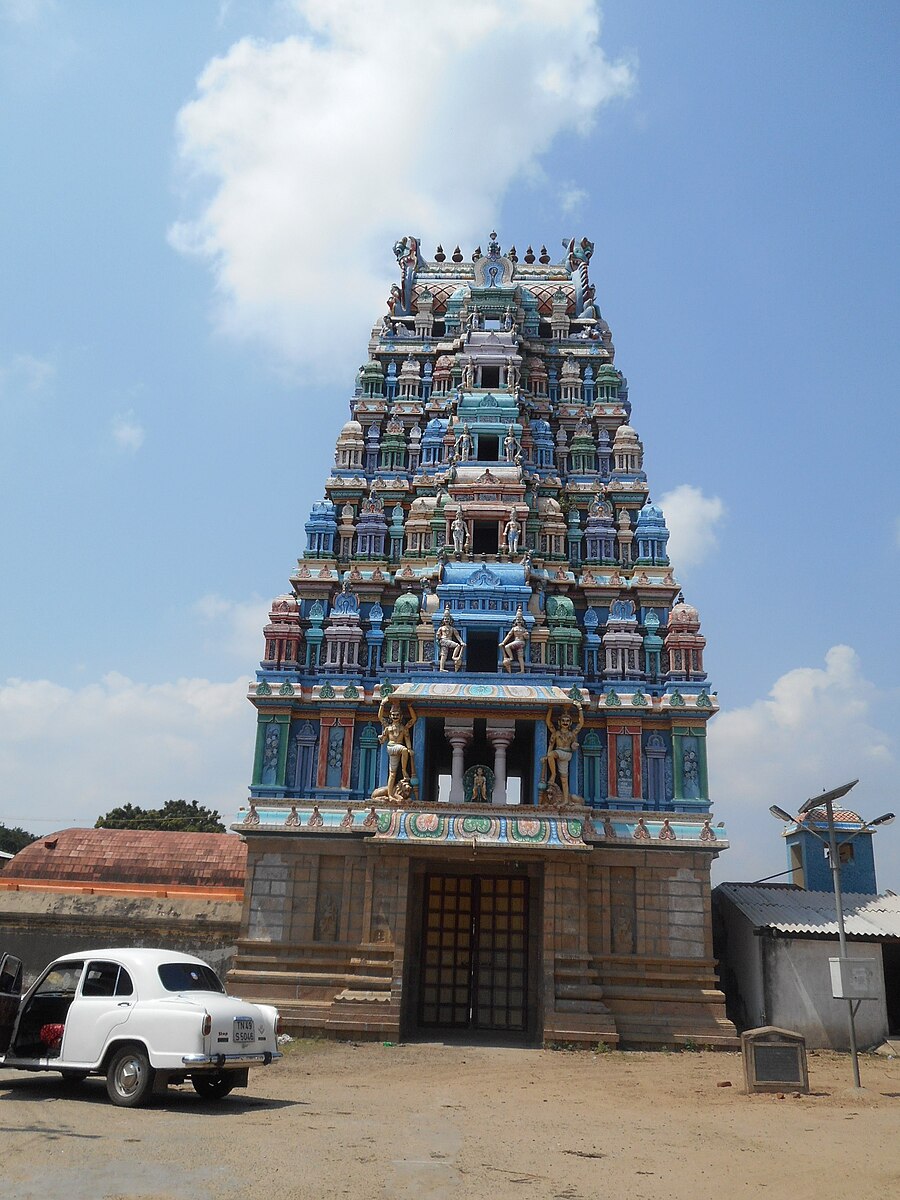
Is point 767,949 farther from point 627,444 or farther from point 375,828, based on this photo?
point 627,444

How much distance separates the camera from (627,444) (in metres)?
30.8

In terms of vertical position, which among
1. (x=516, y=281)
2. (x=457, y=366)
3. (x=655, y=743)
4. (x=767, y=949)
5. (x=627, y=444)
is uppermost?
(x=516, y=281)

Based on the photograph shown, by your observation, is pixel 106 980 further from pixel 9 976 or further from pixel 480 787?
pixel 480 787

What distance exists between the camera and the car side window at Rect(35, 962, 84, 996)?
13.2 meters

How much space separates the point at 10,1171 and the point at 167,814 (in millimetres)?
57867

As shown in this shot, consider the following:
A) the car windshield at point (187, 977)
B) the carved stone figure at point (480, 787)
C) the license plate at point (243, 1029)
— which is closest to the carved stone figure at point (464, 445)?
the carved stone figure at point (480, 787)

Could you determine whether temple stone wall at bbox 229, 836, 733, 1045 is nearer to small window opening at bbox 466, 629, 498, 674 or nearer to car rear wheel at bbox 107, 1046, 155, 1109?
small window opening at bbox 466, 629, 498, 674

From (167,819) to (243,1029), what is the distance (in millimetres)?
51785

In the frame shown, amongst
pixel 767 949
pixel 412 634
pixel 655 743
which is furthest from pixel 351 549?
pixel 767 949

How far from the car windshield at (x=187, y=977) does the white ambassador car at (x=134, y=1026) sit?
0.06ft

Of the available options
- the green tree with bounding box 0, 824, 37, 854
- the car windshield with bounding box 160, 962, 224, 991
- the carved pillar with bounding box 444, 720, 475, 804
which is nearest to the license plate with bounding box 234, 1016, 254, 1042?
the car windshield with bounding box 160, 962, 224, 991

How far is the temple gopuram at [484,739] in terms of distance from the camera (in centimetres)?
2283

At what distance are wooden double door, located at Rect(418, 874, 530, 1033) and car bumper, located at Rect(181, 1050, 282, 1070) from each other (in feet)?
41.6

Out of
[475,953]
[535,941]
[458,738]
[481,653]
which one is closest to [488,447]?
[481,653]
